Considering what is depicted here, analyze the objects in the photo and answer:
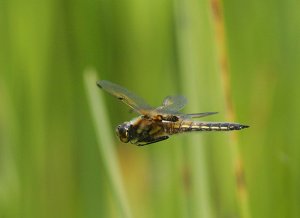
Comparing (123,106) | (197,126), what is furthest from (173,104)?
(123,106)

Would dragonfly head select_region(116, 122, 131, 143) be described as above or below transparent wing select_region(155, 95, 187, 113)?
below

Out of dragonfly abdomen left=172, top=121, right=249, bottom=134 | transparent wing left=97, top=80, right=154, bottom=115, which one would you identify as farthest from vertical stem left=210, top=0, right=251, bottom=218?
transparent wing left=97, top=80, right=154, bottom=115

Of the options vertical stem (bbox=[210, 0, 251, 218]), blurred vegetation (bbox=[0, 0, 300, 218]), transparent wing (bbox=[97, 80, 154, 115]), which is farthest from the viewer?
blurred vegetation (bbox=[0, 0, 300, 218])

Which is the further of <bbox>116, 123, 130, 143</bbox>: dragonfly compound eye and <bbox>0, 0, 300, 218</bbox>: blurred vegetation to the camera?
<bbox>0, 0, 300, 218</bbox>: blurred vegetation

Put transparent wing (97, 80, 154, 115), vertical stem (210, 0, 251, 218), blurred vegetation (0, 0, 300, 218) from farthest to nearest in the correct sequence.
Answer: blurred vegetation (0, 0, 300, 218) → vertical stem (210, 0, 251, 218) → transparent wing (97, 80, 154, 115)

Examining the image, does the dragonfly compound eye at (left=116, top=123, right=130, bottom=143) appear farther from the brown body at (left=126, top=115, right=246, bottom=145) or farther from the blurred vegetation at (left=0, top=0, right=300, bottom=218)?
the blurred vegetation at (left=0, top=0, right=300, bottom=218)

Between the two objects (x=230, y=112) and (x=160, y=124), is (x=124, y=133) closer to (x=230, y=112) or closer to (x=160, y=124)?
(x=160, y=124)

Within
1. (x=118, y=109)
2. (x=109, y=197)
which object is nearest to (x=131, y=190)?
(x=109, y=197)

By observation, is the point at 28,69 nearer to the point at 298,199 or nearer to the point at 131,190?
the point at 131,190

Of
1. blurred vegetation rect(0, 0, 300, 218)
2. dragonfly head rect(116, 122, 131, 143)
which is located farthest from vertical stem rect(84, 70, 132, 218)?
blurred vegetation rect(0, 0, 300, 218)
